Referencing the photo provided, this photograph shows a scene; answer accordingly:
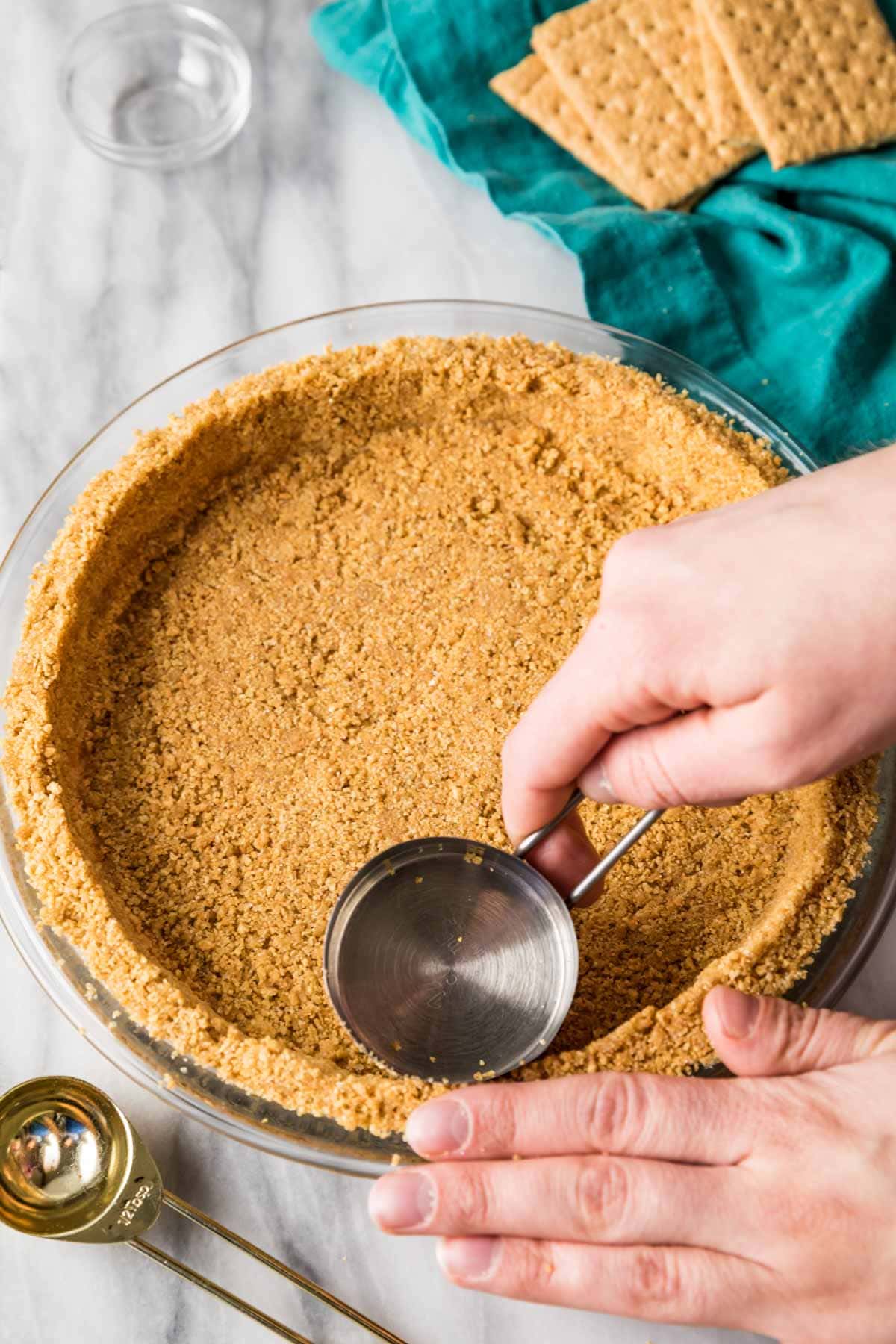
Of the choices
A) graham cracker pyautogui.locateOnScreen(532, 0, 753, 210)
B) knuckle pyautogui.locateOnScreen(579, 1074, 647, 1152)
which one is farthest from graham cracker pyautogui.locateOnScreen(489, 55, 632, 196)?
knuckle pyautogui.locateOnScreen(579, 1074, 647, 1152)

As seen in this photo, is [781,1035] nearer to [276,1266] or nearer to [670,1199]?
[670,1199]

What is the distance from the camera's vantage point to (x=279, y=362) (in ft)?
4.21

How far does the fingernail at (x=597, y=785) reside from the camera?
37.9 inches

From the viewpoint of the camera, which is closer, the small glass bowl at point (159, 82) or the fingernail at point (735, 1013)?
the fingernail at point (735, 1013)

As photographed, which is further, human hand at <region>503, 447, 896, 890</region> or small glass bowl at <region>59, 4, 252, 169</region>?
small glass bowl at <region>59, 4, 252, 169</region>

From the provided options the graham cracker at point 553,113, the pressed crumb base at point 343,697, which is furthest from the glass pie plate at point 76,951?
the graham cracker at point 553,113

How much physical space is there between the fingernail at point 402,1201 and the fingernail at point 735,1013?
0.25m

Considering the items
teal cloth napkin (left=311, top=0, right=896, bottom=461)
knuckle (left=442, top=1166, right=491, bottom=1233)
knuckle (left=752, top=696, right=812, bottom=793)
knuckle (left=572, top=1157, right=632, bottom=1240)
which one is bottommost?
knuckle (left=572, top=1157, right=632, bottom=1240)

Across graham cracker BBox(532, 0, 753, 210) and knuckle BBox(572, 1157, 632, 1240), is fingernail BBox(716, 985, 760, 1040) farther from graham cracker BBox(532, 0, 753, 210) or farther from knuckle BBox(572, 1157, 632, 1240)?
graham cracker BBox(532, 0, 753, 210)

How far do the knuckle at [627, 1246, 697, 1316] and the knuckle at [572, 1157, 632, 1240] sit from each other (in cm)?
3

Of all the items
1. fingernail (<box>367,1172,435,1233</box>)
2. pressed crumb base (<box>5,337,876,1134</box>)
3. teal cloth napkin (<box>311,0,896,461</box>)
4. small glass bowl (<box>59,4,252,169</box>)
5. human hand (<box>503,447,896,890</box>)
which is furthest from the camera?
small glass bowl (<box>59,4,252,169</box>)

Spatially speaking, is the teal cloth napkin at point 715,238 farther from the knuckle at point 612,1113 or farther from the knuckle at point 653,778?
the knuckle at point 612,1113

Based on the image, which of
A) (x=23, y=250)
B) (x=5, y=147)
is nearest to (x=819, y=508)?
(x=23, y=250)

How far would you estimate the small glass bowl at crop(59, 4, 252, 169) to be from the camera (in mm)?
1525
